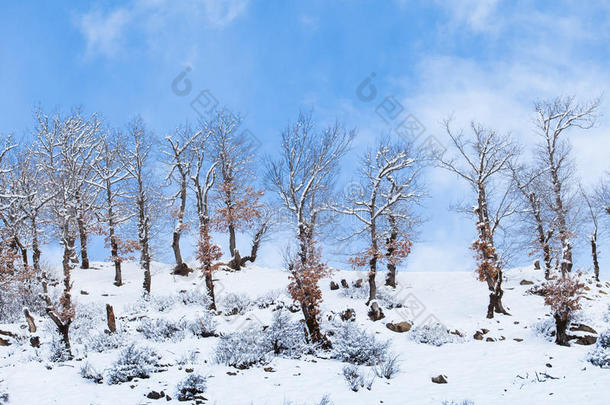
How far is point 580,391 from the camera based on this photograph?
10.3 metres

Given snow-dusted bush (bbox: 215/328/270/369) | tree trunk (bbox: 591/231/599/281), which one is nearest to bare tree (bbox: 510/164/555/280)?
tree trunk (bbox: 591/231/599/281)

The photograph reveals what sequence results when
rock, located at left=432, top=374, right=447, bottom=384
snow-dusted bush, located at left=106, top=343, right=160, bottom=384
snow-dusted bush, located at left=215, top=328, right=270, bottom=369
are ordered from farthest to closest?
snow-dusted bush, located at left=215, top=328, right=270, bottom=369, rock, located at left=432, top=374, right=447, bottom=384, snow-dusted bush, located at left=106, top=343, right=160, bottom=384

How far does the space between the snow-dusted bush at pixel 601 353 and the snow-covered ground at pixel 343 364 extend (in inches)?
13.5

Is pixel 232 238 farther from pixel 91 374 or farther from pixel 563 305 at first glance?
pixel 563 305

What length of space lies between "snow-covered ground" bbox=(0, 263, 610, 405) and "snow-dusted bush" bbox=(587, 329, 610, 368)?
0.34 metres

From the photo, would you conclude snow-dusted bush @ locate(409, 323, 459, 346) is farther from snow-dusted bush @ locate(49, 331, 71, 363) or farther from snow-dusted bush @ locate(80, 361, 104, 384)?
snow-dusted bush @ locate(49, 331, 71, 363)

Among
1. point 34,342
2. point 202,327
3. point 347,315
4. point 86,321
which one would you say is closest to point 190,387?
point 202,327

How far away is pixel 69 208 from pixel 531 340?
1911 cm

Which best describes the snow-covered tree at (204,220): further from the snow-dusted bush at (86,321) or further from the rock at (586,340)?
the rock at (586,340)

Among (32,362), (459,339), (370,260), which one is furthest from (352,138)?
(32,362)

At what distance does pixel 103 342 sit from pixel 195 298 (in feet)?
23.7

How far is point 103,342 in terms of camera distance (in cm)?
1416

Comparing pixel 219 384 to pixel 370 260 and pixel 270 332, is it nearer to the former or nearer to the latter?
pixel 270 332

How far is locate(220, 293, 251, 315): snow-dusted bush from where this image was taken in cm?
1916
